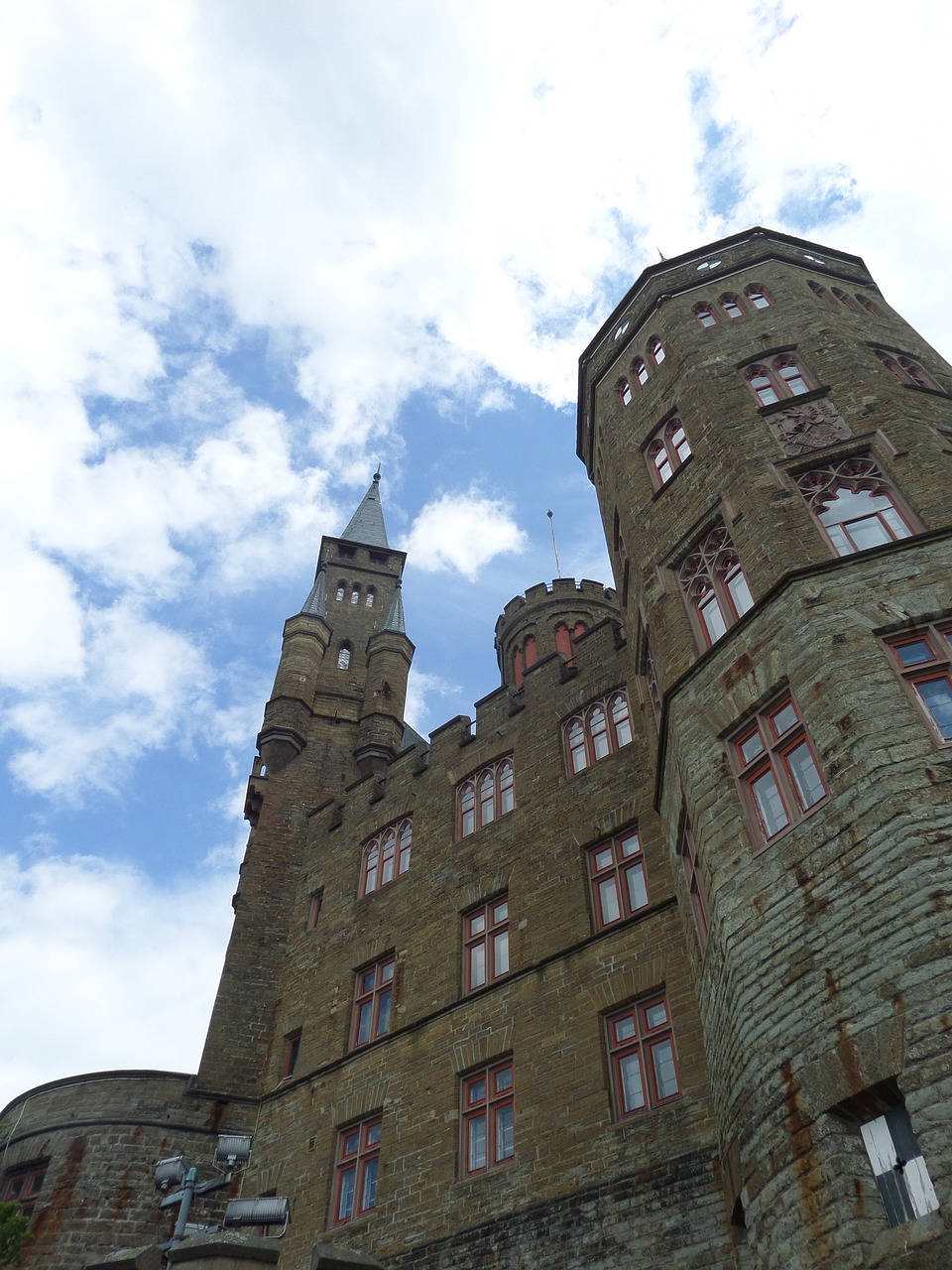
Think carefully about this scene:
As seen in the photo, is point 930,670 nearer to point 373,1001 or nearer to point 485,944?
point 485,944

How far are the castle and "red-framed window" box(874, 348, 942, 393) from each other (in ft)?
0.27

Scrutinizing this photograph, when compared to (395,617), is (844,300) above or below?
below

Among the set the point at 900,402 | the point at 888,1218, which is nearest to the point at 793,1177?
the point at 888,1218

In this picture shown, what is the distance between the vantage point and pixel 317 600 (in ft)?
109

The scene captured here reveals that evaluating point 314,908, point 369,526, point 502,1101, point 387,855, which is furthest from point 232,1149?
point 369,526

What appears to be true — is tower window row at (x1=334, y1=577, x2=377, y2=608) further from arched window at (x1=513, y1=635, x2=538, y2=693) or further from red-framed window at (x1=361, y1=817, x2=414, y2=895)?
red-framed window at (x1=361, y1=817, x2=414, y2=895)

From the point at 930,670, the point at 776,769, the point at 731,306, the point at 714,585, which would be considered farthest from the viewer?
the point at 731,306

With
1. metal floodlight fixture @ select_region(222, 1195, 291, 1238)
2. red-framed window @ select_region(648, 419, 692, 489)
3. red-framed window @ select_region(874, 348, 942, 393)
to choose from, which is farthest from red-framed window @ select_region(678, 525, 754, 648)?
metal floodlight fixture @ select_region(222, 1195, 291, 1238)

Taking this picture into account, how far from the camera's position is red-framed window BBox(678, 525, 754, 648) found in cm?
1296

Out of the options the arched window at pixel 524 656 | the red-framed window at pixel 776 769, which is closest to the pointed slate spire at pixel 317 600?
the arched window at pixel 524 656

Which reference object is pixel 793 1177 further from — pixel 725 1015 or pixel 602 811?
pixel 602 811

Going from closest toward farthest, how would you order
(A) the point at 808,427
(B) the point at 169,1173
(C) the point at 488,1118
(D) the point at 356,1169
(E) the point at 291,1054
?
(B) the point at 169,1173 → (A) the point at 808,427 → (C) the point at 488,1118 → (D) the point at 356,1169 → (E) the point at 291,1054

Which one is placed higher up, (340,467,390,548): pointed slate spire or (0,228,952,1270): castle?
(340,467,390,548): pointed slate spire

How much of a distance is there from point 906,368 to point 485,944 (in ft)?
39.5
